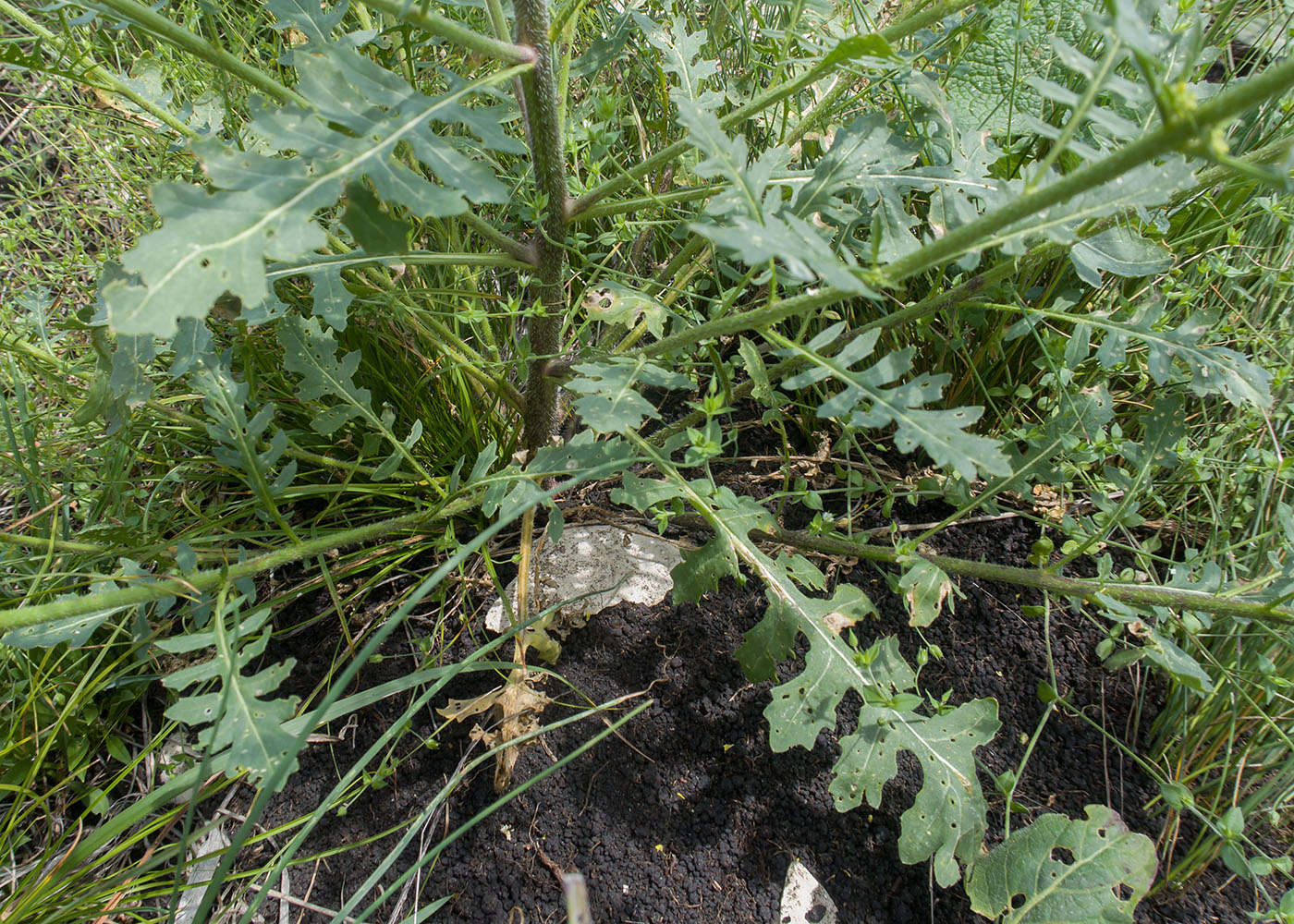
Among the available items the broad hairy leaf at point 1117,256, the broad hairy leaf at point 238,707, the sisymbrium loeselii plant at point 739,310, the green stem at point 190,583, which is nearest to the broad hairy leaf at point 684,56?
the sisymbrium loeselii plant at point 739,310

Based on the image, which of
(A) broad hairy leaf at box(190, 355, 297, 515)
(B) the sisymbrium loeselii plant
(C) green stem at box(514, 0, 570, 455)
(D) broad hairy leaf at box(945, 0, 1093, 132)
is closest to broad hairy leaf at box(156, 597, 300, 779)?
(B) the sisymbrium loeselii plant

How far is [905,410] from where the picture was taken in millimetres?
983

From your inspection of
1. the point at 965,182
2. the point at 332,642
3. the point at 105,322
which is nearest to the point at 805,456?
the point at 965,182

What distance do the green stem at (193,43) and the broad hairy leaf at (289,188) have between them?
146mm

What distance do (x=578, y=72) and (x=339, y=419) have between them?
752 mm

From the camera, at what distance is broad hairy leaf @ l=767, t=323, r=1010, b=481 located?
911 millimetres

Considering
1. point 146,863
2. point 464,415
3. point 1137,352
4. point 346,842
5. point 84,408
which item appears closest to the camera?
point 146,863

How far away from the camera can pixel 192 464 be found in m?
1.76

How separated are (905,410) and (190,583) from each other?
1.05 metres

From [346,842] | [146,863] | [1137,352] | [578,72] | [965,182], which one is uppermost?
[578,72]

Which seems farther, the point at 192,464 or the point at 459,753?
the point at 192,464

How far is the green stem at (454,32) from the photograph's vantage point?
2.93ft

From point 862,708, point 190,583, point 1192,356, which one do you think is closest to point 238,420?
point 190,583

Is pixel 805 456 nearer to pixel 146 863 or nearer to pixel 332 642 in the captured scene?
pixel 332 642
